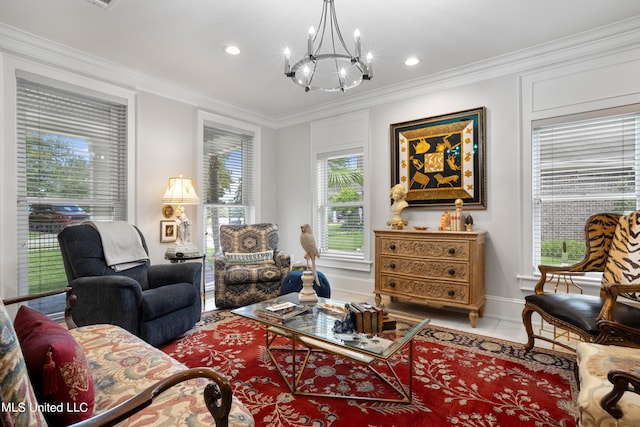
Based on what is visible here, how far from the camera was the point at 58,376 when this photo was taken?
0.91 metres

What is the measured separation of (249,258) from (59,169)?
2097 mm

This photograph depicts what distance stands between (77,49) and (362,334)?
143 inches

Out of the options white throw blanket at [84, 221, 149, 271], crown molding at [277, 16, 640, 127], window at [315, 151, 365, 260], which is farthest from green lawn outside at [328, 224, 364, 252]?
white throw blanket at [84, 221, 149, 271]

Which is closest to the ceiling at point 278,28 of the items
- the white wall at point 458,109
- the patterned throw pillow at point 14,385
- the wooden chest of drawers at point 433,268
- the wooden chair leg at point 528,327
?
the white wall at point 458,109

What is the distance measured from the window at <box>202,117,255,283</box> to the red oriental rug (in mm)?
2018

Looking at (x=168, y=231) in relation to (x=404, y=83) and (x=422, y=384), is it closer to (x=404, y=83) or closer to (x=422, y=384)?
(x=422, y=384)

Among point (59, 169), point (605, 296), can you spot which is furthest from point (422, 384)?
point (59, 169)

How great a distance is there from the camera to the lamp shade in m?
3.56

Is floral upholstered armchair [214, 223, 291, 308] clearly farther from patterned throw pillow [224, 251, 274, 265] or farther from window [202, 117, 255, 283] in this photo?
window [202, 117, 255, 283]

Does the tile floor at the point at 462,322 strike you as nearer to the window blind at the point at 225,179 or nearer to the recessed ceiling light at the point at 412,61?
the window blind at the point at 225,179

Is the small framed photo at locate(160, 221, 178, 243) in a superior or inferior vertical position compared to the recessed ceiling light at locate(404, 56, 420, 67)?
inferior

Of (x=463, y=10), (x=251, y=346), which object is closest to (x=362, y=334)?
(x=251, y=346)

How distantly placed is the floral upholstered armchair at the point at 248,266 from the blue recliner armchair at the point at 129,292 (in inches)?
24.9

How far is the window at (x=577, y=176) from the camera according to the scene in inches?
111
